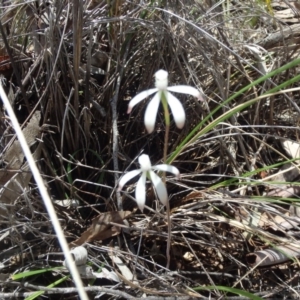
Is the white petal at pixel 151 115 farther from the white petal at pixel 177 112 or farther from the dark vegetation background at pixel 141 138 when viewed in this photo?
the dark vegetation background at pixel 141 138

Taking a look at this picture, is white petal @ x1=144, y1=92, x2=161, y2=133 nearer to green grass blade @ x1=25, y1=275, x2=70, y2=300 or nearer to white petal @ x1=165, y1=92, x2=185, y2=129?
white petal @ x1=165, y1=92, x2=185, y2=129

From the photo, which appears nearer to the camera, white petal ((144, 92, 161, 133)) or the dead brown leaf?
white petal ((144, 92, 161, 133))

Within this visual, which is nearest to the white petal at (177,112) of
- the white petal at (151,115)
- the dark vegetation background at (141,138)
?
the white petal at (151,115)

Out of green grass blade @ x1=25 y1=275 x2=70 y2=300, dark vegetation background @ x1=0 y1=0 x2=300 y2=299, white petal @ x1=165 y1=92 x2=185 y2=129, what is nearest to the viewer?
white petal @ x1=165 y1=92 x2=185 y2=129

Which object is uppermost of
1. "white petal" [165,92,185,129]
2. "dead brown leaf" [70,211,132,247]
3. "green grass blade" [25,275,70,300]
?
"white petal" [165,92,185,129]

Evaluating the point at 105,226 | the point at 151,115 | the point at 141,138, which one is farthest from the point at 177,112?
the point at 141,138

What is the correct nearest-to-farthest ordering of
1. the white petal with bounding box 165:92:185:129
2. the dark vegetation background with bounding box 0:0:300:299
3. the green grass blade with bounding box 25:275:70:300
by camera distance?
the white petal with bounding box 165:92:185:129
the green grass blade with bounding box 25:275:70:300
the dark vegetation background with bounding box 0:0:300:299

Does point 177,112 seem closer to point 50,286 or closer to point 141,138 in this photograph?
point 50,286

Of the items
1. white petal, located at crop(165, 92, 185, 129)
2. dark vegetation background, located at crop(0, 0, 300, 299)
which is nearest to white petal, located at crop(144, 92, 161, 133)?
white petal, located at crop(165, 92, 185, 129)

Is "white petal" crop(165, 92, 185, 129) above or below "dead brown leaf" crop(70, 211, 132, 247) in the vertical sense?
above

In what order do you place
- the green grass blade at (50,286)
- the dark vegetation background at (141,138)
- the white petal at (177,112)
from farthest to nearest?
the dark vegetation background at (141,138)
the green grass blade at (50,286)
the white petal at (177,112)

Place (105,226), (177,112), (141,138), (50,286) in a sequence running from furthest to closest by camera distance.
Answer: (141,138)
(105,226)
(50,286)
(177,112)
